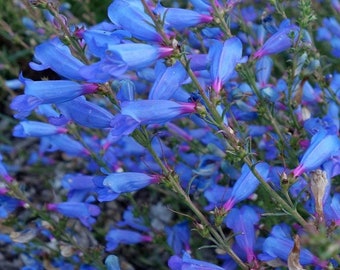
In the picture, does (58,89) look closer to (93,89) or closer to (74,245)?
(93,89)

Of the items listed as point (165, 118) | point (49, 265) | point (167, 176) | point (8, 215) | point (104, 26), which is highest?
point (104, 26)

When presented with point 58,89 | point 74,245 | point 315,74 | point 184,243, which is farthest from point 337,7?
point 58,89

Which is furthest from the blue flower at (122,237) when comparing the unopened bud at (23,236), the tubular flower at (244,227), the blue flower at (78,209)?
the tubular flower at (244,227)

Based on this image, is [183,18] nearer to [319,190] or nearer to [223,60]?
[223,60]

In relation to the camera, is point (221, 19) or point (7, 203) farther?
point (7, 203)

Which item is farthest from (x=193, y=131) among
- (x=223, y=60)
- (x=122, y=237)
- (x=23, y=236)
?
(x=223, y=60)

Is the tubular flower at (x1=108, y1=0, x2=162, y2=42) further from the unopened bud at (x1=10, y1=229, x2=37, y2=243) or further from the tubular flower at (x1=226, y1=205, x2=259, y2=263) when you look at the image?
the unopened bud at (x1=10, y1=229, x2=37, y2=243)

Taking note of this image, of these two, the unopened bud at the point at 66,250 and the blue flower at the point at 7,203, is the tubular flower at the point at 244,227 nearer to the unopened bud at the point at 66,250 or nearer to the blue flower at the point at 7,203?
the unopened bud at the point at 66,250
